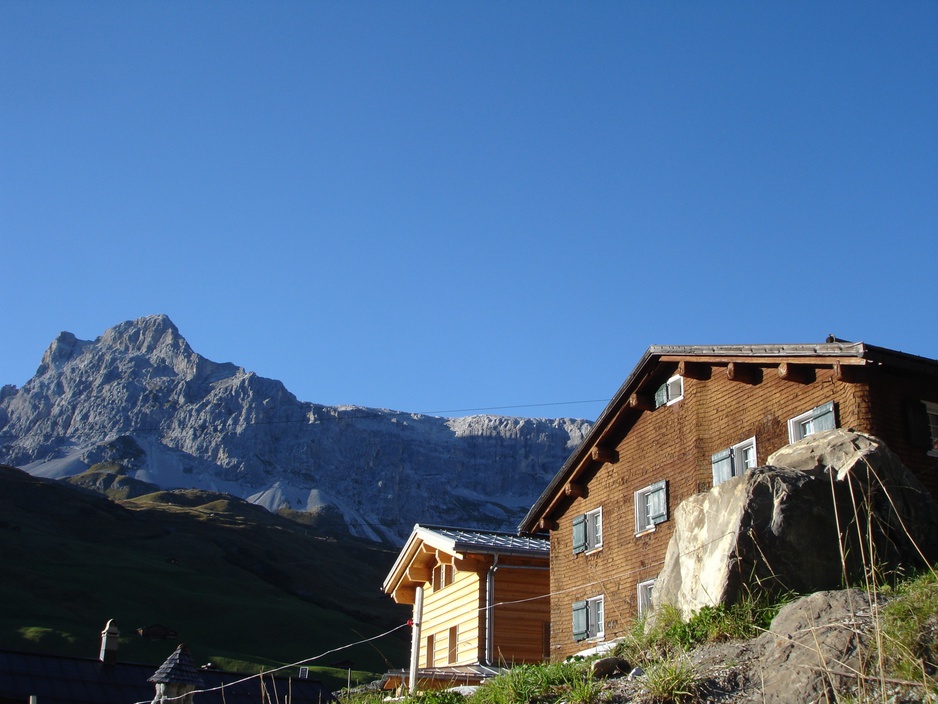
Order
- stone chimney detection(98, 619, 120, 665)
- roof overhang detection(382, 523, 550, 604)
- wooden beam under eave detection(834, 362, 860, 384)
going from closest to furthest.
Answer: wooden beam under eave detection(834, 362, 860, 384), stone chimney detection(98, 619, 120, 665), roof overhang detection(382, 523, 550, 604)

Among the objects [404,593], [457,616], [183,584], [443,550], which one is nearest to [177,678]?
[443,550]

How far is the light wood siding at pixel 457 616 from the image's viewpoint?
93.1 ft

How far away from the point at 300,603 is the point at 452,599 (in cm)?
8348

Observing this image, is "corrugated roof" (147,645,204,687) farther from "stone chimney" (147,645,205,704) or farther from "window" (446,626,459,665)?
"window" (446,626,459,665)

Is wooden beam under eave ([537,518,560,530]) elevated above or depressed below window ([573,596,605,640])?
above

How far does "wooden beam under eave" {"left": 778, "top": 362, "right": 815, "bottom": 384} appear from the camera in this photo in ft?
A: 64.2

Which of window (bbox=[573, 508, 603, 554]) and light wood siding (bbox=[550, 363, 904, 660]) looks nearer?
light wood siding (bbox=[550, 363, 904, 660])

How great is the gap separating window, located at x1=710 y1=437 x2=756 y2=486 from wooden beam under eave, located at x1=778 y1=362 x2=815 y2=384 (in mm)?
1957

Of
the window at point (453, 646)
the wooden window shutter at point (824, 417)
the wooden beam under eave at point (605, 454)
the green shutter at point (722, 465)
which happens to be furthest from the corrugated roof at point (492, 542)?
the wooden window shutter at point (824, 417)

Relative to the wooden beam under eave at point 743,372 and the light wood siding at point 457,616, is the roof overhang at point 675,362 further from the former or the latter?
the light wood siding at point 457,616

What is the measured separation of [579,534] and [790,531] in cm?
1566

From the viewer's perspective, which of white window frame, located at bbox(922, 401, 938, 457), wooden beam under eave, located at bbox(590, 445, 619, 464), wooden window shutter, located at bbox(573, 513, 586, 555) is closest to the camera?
white window frame, located at bbox(922, 401, 938, 457)

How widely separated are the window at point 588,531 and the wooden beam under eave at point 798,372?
8.60m

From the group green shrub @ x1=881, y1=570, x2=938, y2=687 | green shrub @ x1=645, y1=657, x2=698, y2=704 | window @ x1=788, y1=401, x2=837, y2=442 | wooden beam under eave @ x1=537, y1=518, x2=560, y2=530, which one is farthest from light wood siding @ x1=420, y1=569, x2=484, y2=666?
green shrub @ x1=881, y1=570, x2=938, y2=687
